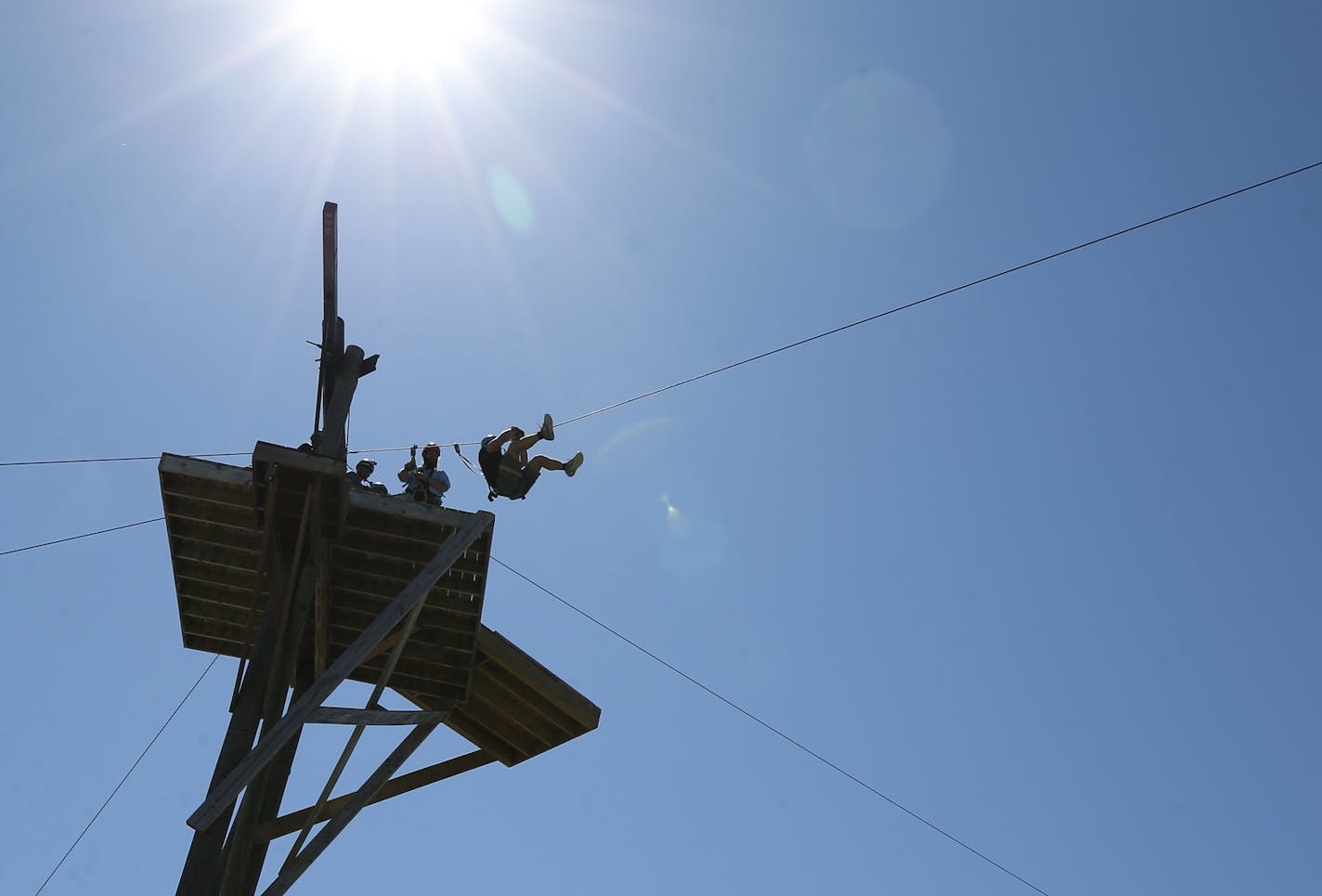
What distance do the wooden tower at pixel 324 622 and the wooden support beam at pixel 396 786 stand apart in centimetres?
2

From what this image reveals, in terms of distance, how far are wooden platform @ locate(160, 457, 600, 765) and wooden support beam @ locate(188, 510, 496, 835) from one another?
0.25 m

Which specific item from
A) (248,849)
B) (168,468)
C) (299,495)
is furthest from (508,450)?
(248,849)

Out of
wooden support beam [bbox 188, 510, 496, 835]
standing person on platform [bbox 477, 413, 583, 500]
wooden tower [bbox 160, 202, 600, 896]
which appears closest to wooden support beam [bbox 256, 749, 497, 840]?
wooden tower [bbox 160, 202, 600, 896]

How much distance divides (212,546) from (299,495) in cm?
148

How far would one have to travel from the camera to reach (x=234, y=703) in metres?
10.5

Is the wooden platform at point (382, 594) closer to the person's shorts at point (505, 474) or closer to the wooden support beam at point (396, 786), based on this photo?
the wooden support beam at point (396, 786)

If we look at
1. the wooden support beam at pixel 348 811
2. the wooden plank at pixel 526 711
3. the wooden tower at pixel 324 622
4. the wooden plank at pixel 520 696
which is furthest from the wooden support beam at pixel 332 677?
the wooden plank at pixel 526 711

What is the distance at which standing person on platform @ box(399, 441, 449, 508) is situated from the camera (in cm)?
1194

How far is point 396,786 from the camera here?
12.7 meters

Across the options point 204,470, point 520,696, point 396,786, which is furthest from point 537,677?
point 204,470

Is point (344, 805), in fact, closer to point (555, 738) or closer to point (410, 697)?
point (410, 697)

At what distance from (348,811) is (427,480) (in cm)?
330

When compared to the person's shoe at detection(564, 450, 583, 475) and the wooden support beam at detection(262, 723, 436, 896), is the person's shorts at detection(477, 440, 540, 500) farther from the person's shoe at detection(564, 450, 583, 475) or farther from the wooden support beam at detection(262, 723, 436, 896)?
the wooden support beam at detection(262, 723, 436, 896)

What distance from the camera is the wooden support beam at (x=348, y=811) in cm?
1090
